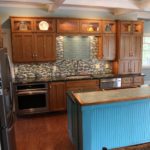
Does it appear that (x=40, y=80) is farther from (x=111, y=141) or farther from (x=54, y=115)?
(x=111, y=141)

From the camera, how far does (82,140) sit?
255 cm

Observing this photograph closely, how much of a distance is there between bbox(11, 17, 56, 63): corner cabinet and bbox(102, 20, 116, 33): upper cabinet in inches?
55.5

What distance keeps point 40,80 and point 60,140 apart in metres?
1.61

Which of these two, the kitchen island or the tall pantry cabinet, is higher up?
the tall pantry cabinet

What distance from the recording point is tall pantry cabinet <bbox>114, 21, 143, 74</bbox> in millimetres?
4918

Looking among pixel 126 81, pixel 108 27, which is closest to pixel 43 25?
pixel 108 27

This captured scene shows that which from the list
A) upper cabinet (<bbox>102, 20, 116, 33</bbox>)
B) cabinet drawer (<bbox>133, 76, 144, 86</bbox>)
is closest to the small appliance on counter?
upper cabinet (<bbox>102, 20, 116, 33</bbox>)

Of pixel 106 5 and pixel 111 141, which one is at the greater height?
pixel 106 5

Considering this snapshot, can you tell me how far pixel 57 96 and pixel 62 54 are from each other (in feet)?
3.93

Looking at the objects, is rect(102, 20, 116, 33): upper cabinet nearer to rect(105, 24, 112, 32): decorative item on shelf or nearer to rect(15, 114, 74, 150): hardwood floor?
rect(105, 24, 112, 32): decorative item on shelf

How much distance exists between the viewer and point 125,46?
4.98 m

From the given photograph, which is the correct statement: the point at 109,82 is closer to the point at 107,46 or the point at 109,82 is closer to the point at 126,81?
the point at 126,81

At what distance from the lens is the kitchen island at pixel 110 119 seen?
2507mm


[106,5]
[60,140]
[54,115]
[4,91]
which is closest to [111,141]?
[60,140]
